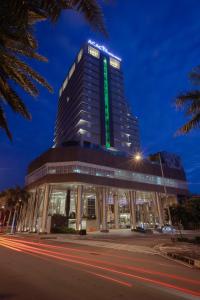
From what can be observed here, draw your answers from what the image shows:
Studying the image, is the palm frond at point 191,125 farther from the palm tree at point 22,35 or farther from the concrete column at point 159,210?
the concrete column at point 159,210

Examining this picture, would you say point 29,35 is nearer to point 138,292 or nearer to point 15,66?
point 15,66

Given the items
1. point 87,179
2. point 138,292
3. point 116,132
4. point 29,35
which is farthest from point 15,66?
point 116,132

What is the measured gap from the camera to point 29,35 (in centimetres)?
686

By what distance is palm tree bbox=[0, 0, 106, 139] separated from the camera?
4203mm

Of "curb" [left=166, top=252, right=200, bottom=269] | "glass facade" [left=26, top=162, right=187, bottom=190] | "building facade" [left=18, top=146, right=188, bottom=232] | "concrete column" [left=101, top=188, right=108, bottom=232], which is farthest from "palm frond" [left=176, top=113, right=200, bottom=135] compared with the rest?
"concrete column" [left=101, top=188, right=108, bottom=232]

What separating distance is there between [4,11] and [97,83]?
109m

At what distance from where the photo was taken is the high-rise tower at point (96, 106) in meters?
99.6

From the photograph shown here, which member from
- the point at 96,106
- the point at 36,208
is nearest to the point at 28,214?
the point at 36,208

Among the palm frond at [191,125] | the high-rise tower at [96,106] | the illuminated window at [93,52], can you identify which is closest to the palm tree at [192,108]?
the palm frond at [191,125]

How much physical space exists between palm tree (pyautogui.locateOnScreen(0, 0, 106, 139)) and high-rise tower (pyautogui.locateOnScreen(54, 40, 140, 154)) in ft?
272

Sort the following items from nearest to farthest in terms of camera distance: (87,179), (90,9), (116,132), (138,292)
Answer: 1. (90,9)
2. (138,292)
3. (87,179)
4. (116,132)

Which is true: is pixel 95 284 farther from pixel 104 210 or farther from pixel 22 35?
pixel 104 210

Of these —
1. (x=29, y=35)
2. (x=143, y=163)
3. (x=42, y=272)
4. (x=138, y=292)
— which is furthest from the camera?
(x=143, y=163)

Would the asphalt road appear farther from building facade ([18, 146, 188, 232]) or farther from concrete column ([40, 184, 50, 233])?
concrete column ([40, 184, 50, 233])
